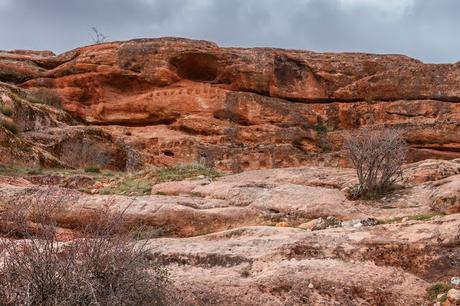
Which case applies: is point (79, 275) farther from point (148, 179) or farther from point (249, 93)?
point (249, 93)

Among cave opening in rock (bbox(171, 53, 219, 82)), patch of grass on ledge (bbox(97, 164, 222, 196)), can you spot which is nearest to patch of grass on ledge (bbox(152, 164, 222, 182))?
patch of grass on ledge (bbox(97, 164, 222, 196))

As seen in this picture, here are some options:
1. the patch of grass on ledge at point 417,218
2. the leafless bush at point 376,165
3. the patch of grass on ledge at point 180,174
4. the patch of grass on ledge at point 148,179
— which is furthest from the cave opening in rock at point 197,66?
the patch of grass on ledge at point 417,218

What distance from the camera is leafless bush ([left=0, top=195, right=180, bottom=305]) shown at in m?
5.68

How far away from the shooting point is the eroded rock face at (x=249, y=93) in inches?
1083

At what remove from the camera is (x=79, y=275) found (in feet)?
19.1

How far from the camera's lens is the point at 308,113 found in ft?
95.5

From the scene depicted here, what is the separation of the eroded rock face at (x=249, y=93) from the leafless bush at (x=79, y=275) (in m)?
20.2

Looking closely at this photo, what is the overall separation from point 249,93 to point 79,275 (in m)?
23.4

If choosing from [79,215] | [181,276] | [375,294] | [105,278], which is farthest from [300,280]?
[79,215]

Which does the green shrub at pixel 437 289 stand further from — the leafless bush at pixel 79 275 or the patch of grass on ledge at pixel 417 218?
the leafless bush at pixel 79 275

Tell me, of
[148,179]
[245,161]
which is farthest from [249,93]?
[148,179]

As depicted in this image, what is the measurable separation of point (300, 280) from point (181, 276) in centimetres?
151

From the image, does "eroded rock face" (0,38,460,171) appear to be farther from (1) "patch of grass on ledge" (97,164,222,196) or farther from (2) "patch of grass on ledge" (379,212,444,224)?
(2) "patch of grass on ledge" (379,212,444,224)

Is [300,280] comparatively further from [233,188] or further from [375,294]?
[233,188]
